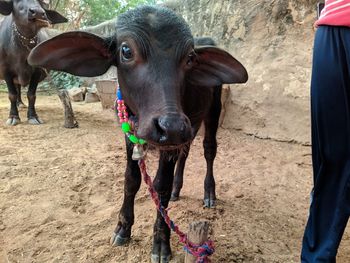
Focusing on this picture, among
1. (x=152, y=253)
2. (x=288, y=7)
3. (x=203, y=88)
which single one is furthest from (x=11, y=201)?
(x=288, y=7)

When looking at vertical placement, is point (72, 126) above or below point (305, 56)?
below

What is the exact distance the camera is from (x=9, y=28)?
18.7 feet

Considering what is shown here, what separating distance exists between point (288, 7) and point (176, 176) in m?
3.18

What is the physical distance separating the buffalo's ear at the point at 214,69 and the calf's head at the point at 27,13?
356 cm

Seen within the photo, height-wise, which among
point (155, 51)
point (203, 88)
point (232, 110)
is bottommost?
point (232, 110)

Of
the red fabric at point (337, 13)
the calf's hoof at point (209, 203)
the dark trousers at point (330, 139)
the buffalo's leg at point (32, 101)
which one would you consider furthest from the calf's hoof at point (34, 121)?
the red fabric at point (337, 13)

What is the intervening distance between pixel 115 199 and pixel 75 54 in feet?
5.02

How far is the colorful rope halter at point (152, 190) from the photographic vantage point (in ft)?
6.09

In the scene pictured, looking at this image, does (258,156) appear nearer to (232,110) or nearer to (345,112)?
(232,110)

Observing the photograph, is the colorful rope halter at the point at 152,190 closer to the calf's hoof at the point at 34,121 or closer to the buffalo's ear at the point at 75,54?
the buffalo's ear at the point at 75,54

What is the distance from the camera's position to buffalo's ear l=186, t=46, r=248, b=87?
7.36 feet

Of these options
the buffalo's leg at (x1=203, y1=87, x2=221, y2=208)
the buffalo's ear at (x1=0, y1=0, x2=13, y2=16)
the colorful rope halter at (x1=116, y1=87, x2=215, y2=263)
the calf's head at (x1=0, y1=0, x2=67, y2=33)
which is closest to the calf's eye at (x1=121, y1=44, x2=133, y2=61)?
the colorful rope halter at (x1=116, y1=87, x2=215, y2=263)

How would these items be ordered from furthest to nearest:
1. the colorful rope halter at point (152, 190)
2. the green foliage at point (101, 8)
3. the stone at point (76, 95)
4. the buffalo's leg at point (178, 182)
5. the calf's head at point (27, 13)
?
the green foliage at point (101, 8) → the stone at point (76, 95) → the calf's head at point (27, 13) → the buffalo's leg at point (178, 182) → the colorful rope halter at point (152, 190)

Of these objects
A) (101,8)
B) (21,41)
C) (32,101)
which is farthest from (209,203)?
(101,8)
